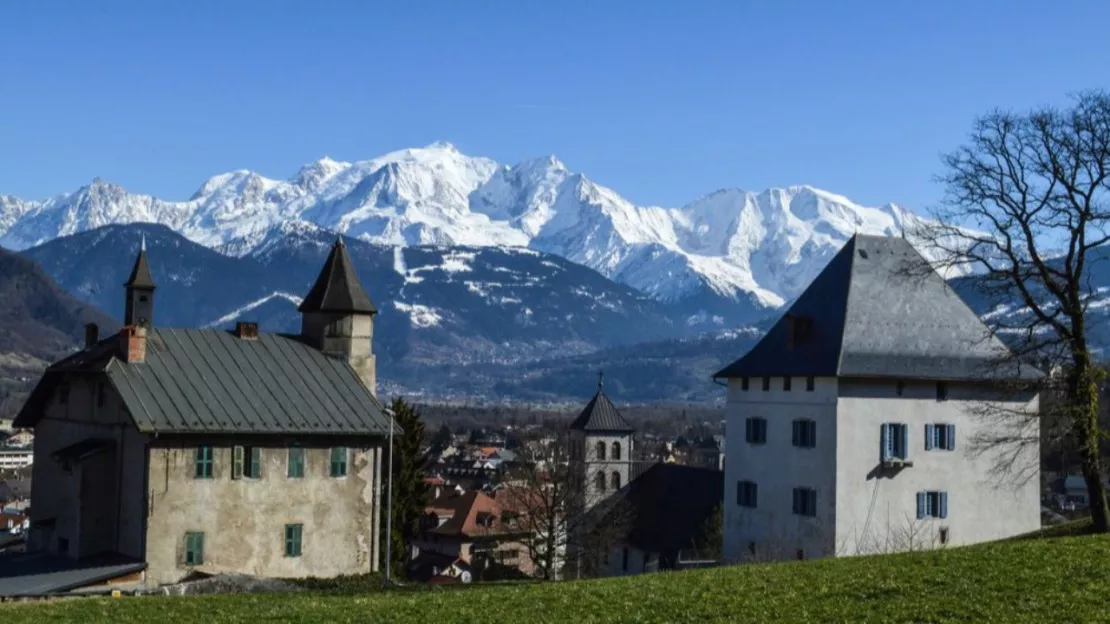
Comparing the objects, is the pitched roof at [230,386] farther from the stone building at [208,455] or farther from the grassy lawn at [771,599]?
the grassy lawn at [771,599]

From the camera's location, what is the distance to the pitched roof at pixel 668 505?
9156 centimetres

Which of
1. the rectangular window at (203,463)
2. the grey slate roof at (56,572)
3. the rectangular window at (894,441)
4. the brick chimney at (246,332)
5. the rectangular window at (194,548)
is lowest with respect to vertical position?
the grey slate roof at (56,572)

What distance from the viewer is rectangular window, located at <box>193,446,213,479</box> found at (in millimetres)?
50000

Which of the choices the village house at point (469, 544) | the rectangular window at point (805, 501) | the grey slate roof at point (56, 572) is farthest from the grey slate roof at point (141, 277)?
the village house at point (469, 544)

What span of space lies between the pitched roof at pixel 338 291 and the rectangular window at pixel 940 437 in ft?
77.6

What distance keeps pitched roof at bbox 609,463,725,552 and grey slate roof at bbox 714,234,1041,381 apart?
2989cm

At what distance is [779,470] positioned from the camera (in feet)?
199

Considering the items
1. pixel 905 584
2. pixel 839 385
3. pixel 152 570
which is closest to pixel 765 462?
pixel 839 385

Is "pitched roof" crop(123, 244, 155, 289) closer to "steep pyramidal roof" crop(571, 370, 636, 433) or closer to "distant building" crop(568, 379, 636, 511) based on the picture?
"distant building" crop(568, 379, 636, 511)

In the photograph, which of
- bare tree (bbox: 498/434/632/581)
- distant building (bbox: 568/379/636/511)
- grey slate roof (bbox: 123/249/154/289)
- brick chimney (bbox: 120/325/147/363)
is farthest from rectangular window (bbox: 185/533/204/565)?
distant building (bbox: 568/379/636/511)

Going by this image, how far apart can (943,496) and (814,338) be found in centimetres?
846

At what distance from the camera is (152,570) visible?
49.0m

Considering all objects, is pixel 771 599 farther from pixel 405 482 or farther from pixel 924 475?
pixel 405 482

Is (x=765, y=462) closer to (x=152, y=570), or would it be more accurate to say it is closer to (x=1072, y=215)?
(x=1072, y=215)
